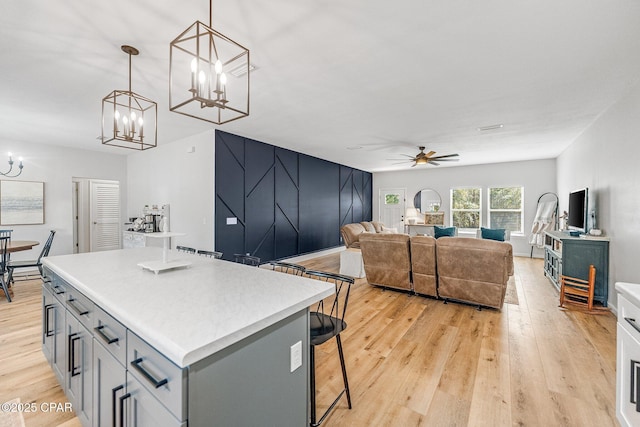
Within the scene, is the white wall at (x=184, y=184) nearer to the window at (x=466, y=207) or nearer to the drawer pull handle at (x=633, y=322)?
the drawer pull handle at (x=633, y=322)

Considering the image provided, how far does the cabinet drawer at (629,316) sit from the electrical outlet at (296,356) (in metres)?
1.52

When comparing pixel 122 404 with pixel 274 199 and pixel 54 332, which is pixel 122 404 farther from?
pixel 274 199

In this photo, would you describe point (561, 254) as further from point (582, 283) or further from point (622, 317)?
point (622, 317)

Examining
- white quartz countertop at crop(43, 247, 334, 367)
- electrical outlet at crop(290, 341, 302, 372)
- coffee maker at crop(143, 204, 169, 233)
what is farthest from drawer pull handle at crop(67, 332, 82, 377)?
coffee maker at crop(143, 204, 169, 233)

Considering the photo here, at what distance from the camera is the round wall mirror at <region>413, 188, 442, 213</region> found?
345 inches

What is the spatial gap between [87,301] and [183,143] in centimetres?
457

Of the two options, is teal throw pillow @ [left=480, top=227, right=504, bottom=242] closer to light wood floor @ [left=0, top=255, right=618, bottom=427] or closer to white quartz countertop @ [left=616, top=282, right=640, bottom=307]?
light wood floor @ [left=0, top=255, right=618, bottom=427]

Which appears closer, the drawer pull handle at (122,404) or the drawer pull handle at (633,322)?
the drawer pull handle at (122,404)

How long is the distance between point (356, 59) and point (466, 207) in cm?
718

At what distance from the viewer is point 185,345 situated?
34.0 inches

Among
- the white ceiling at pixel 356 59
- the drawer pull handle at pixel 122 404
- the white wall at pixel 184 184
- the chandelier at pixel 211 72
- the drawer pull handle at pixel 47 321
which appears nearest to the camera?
the drawer pull handle at pixel 122 404

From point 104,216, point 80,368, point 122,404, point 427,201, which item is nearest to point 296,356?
point 122,404

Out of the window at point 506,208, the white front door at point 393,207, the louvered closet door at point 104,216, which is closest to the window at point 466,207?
the window at point 506,208

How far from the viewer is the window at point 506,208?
7.62 m
